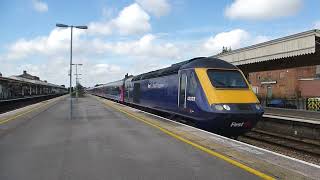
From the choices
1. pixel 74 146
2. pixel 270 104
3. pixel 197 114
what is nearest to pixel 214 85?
pixel 197 114

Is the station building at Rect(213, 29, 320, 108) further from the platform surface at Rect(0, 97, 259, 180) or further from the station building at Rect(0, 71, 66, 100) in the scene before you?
the station building at Rect(0, 71, 66, 100)

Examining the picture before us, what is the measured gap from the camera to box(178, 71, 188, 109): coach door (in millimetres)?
18172

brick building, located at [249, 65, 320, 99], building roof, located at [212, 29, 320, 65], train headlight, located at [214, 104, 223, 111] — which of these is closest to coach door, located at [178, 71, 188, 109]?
train headlight, located at [214, 104, 223, 111]

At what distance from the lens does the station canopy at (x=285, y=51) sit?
79.9ft

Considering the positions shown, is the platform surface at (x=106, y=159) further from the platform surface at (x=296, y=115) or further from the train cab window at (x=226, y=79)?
the platform surface at (x=296, y=115)

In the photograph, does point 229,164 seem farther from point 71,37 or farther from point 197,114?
point 71,37

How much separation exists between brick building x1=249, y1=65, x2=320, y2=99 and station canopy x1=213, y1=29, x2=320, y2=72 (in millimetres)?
32656

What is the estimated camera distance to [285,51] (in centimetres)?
2720

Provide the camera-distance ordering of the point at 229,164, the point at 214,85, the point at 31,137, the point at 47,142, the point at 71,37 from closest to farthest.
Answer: the point at 229,164
the point at 47,142
the point at 31,137
the point at 214,85
the point at 71,37

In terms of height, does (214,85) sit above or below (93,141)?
above

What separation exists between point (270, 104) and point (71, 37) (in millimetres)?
17863

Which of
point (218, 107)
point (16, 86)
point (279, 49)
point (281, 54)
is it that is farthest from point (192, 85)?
point (16, 86)

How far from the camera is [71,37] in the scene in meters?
34.0

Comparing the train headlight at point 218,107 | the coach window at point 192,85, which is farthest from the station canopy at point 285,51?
the train headlight at point 218,107
